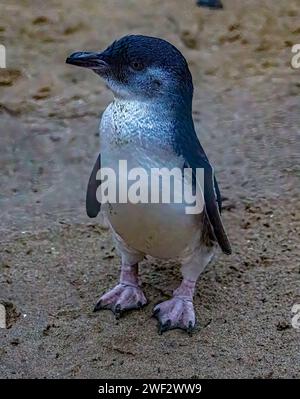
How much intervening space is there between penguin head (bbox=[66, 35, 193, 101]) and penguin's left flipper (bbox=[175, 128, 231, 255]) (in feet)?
0.47

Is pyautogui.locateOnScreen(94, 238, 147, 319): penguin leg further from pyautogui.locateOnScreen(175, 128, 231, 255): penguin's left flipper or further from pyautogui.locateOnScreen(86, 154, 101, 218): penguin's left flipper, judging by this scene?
pyautogui.locateOnScreen(175, 128, 231, 255): penguin's left flipper

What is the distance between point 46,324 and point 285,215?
3.95 feet

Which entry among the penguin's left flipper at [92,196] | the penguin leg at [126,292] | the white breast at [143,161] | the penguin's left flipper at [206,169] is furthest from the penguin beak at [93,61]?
the penguin leg at [126,292]

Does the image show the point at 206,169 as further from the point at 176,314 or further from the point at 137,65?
the point at 176,314

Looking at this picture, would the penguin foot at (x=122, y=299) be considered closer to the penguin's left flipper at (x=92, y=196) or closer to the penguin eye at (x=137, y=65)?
the penguin's left flipper at (x=92, y=196)

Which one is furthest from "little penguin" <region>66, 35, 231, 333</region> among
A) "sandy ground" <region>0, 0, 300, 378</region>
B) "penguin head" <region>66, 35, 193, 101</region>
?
"sandy ground" <region>0, 0, 300, 378</region>

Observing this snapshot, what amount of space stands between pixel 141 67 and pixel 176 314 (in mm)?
848

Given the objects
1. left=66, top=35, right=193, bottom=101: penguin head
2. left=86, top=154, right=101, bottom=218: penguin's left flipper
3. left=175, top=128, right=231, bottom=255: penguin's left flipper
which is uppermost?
left=66, top=35, right=193, bottom=101: penguin head

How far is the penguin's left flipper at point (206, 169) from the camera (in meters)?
2.76

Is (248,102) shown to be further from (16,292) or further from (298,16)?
(16,292)

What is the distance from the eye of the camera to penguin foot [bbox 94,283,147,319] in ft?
10.1

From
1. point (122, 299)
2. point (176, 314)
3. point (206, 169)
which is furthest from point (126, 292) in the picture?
point (206, 169)

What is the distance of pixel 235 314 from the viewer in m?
3.10

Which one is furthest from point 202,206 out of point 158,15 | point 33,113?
point 158,15
